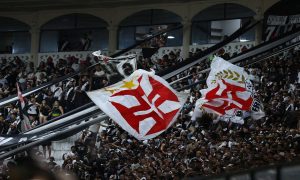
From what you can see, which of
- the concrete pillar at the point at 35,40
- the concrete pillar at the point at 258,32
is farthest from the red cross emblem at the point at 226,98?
the concrete pillar at the point at 35,40

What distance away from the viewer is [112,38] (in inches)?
1254

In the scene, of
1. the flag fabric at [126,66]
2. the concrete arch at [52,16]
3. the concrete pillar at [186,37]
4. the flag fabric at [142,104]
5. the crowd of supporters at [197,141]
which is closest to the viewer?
the flag fabric at [142,104]

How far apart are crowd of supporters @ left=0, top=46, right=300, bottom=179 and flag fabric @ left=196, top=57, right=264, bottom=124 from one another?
1.21m

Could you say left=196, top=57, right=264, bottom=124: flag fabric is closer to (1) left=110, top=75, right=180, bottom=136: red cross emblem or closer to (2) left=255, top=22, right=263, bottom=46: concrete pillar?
(1) left=110, top=75, right=180, bottom=136: red cross emblem

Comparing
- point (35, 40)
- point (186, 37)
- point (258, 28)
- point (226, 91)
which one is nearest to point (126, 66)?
point (226, 91)

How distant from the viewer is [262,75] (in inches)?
885

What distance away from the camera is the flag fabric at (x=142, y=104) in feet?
44.4

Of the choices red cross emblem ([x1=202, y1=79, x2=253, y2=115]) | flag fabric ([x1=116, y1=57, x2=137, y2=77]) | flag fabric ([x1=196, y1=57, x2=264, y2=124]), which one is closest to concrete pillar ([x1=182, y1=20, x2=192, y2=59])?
flag fabric ([x1=116, y1=57, x2=137, y2=77])

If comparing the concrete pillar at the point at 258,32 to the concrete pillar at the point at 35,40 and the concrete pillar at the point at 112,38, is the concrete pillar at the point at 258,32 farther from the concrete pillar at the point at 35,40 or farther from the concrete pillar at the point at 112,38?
the concrete pillar at the point at 35,40

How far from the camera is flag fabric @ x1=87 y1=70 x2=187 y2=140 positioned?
13.5 meters

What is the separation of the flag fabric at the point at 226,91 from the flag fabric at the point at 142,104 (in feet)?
5.50

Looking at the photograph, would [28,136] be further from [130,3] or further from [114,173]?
[130,3]

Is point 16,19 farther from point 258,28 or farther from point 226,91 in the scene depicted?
point 226,91

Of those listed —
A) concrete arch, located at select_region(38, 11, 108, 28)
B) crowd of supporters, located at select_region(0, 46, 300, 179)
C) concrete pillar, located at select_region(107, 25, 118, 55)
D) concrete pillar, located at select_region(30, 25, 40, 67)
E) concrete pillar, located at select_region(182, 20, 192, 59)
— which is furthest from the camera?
concrete pillar, located at select_region(30, 25, 40, 67)
